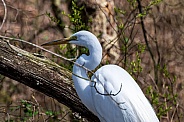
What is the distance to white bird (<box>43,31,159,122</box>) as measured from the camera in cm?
359

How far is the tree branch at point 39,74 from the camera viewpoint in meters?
3.60

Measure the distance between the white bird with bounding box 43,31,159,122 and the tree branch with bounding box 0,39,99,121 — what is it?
17 centimetres

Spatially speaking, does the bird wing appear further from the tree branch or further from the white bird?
the tree branch

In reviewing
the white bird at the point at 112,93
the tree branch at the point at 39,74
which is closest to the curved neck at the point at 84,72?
the white bird at the point at 112,93

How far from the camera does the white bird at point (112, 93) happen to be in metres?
3.59

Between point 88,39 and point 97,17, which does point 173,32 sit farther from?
point 88,39

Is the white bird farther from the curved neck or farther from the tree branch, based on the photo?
the tree branch

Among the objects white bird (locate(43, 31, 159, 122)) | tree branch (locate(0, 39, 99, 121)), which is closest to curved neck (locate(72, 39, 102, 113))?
white bird (locate(43, 31, 159, 122))

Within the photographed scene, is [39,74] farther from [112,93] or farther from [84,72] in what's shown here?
[112,93]

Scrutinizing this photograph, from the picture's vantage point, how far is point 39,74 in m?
3.73

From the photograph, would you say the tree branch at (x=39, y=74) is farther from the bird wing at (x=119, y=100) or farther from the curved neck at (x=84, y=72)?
the bird wing at (x=119, y=100)

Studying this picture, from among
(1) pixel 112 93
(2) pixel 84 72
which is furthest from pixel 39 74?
(1) pixel 112 93

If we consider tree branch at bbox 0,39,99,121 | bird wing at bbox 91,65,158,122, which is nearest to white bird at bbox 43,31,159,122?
bird wing at bbox 91,65,158,122

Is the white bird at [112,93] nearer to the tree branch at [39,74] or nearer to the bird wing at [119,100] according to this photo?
the bird wing at [119,100]
